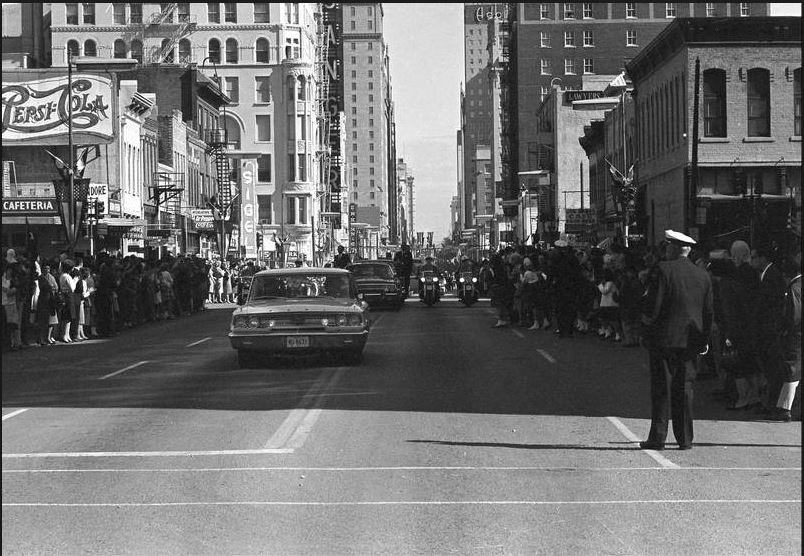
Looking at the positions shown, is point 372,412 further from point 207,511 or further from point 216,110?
point 216,110

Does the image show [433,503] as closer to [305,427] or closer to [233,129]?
[305,427]

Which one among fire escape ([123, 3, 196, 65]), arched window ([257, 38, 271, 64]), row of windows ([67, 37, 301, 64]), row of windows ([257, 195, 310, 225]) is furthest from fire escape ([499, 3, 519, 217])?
fire escape ([123, 3, 196, 65])

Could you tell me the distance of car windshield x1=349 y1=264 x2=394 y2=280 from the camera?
41150 millimetres

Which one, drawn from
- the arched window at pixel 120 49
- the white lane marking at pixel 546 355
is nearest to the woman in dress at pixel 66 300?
the white lane marking at pixel 546 355

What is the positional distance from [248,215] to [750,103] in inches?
2188

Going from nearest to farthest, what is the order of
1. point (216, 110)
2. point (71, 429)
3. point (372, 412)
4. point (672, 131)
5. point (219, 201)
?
1. point (71, 429)
2. point (372, 412)
3. point (672, 131)
4. point (219, 201)
5. point (216, 110)

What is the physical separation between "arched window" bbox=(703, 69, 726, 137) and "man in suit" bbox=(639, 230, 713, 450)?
3852 cm

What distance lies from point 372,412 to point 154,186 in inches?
2168

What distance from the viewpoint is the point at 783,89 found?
157ft

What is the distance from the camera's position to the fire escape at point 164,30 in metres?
106

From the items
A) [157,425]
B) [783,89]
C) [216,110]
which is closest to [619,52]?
[216,110]

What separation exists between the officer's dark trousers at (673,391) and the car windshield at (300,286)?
32.0 ft

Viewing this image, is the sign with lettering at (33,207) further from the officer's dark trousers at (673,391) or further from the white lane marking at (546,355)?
the officer's dark trousers at (673,391)

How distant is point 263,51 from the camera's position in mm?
120000
